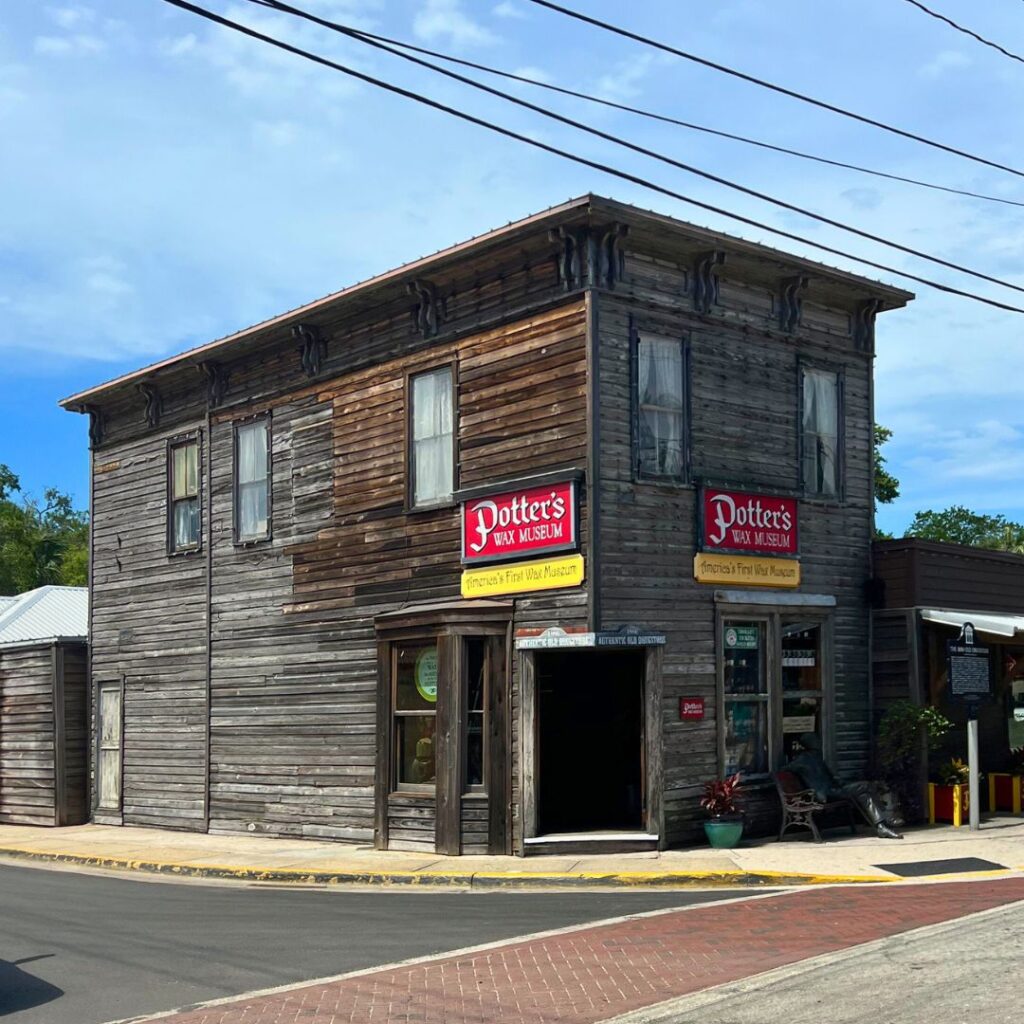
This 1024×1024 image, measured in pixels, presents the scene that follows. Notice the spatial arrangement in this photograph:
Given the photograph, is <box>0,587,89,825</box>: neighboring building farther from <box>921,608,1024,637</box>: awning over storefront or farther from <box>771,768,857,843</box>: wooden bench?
<box>921,608,1024,637</box>: awning over storefront

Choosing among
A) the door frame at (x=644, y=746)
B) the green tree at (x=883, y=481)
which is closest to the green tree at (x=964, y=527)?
the green tree at (x=883, y=481)

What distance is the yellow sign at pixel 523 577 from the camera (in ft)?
55.5

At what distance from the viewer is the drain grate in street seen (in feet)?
49.3

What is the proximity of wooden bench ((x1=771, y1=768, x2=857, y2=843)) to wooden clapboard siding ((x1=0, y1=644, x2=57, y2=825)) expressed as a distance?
13546 mm

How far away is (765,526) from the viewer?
18.5m

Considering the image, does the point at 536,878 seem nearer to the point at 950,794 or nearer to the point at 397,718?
the point at 397,718

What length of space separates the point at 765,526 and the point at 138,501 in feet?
38.8

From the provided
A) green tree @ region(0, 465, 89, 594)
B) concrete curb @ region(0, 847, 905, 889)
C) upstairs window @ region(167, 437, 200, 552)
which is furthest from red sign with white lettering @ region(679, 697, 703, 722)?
green tree @ region(0, 465, 89, 594)

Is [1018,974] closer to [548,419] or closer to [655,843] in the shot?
[655,843]

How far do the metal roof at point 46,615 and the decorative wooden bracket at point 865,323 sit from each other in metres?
19.5

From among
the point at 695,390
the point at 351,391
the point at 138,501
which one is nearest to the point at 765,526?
the point at 695,390

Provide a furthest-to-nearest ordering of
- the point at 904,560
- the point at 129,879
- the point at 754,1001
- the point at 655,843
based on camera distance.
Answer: the point at 904,560 < the point at 129,879 < the point at 655,843 < the point at 754,1001

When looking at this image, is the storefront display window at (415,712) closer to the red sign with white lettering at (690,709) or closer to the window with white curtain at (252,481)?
the red sign with white lettering at (690,709)

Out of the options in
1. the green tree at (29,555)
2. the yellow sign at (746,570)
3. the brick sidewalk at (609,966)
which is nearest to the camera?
the brick sidewalk at (609,966)
